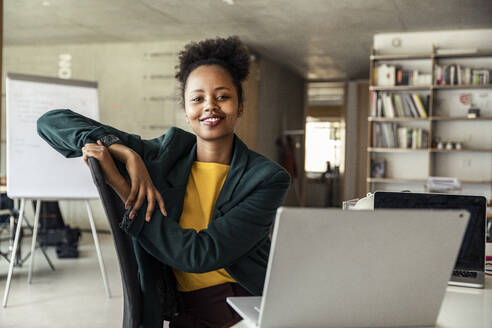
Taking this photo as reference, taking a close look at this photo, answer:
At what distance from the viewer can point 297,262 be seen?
0.77 metres

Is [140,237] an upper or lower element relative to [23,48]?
lower

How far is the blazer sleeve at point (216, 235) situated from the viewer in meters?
1.24

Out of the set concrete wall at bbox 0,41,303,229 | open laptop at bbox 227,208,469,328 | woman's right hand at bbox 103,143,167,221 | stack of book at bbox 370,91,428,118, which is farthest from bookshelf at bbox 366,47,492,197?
open laptop at bbox 227,208,469,328

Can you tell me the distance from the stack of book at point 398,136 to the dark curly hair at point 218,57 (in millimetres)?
4923

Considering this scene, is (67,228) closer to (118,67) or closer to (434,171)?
(118,67)

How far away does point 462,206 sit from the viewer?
149 centimetres

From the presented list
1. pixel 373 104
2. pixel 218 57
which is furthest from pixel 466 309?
pixel 373 104

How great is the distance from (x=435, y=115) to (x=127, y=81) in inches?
167

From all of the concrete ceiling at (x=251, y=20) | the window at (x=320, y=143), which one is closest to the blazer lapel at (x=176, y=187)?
the concrete ceiling at (x=251, y=20)

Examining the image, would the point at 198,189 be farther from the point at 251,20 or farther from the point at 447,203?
the point at 251,20

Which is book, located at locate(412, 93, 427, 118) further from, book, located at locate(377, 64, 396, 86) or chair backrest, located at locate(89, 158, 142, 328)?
chair backrest, located at locate(89, 158, 142, 328)

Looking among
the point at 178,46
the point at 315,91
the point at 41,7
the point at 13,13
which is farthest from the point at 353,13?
the point at 315,91

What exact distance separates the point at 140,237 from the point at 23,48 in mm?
7788

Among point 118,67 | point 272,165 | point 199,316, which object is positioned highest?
point 118,67
